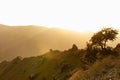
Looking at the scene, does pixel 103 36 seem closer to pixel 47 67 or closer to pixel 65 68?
pixel 65 68

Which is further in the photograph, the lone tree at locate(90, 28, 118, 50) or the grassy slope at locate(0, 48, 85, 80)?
the grassy slope at locate(0, 48, 85, 80)

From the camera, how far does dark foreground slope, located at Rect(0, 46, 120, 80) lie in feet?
132

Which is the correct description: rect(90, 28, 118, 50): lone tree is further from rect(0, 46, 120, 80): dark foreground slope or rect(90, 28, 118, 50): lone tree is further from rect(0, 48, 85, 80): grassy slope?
rect(0, 48, 85, 80): grassy slope

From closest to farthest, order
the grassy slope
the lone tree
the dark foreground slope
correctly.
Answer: the dark foreground slope < the lone tree < the grassy slope

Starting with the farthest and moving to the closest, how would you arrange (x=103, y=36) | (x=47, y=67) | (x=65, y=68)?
(x=47, y=67) < (x=65, y=68) < (x=103, y=36)

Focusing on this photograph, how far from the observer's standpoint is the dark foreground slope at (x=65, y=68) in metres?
40.2

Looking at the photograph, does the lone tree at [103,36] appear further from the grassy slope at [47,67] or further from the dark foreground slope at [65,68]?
the grassy slope at [47,67]

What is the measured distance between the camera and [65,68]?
204ft

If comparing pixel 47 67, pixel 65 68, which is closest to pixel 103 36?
pixel 65 68

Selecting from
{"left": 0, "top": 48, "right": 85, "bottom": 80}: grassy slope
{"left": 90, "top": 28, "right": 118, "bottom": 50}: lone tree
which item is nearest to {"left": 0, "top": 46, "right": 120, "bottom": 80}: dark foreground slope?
{"left": 0, "top": 48, "right": 85, "bottom": 80}: grassy slope

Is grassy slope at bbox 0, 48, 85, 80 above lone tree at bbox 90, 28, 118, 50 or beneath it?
beneath

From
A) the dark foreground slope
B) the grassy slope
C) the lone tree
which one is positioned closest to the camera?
the dark foreground slope

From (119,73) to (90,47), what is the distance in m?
17.3

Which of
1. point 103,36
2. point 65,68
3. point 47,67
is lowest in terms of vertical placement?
point 47,67
